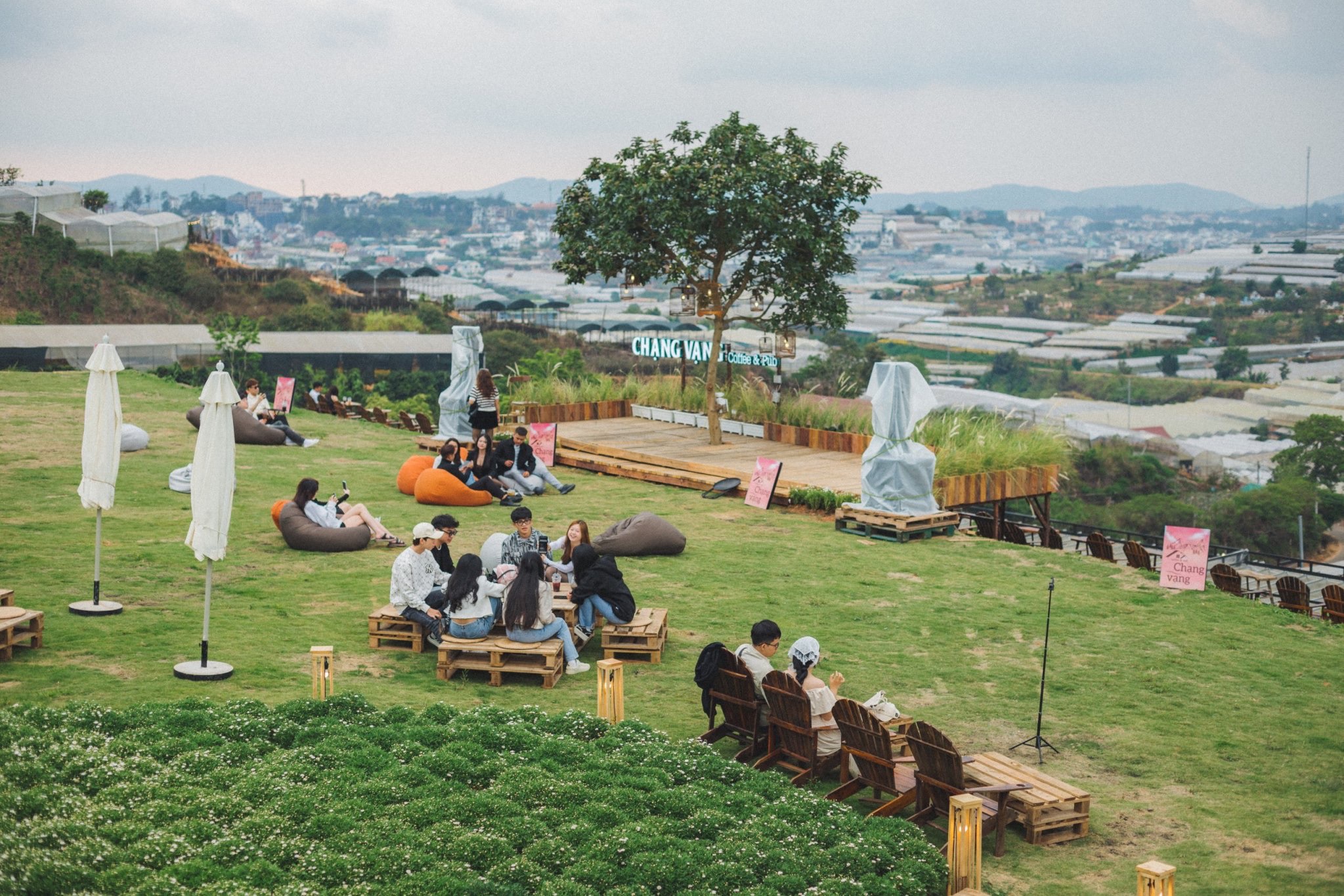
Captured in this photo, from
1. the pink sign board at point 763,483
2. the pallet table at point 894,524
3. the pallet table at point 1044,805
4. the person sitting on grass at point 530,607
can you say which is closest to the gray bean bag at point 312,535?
the person sitting on grass at point 530,607

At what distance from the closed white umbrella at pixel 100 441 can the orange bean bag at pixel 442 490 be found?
6.39 meters

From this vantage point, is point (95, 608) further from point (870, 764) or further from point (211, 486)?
point (870, 764)

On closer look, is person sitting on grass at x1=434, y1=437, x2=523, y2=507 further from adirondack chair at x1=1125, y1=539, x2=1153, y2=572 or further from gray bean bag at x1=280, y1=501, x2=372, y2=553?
adirondack chair at x1=1125, y1=539, x2=1153, y2=572

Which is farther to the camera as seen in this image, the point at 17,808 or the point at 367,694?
the point at 367,694

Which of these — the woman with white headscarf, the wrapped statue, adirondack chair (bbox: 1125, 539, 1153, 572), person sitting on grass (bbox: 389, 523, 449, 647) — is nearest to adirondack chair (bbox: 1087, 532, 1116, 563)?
adirondack chair (bbox: 1125, 539, 1153, 572)

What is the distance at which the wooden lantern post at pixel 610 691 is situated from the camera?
29.2ft

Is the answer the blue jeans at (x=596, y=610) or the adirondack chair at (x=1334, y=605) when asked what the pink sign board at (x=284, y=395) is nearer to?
the blue jeans at (x=596, y=610)

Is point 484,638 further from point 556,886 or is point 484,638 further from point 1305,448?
point 1305,448

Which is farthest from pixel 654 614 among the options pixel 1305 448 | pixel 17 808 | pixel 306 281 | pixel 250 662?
pixel 306 281

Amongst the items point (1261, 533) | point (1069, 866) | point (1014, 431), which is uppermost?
point (1014, 431)

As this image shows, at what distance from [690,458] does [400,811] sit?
13.7 metres

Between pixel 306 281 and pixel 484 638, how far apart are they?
87.5m

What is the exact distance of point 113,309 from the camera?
72.5 metres

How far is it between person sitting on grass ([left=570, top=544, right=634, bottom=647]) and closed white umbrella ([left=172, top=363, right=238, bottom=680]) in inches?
118
